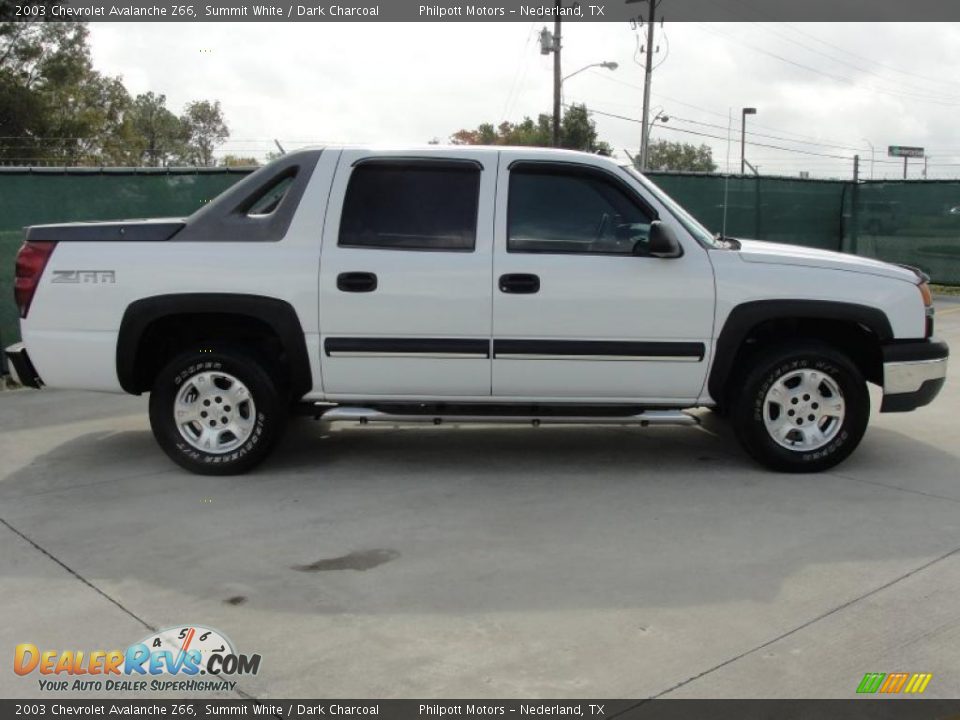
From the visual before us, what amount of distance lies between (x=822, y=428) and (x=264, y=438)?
3.41 metres

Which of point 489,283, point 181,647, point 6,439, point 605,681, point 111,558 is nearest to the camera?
point 605,681

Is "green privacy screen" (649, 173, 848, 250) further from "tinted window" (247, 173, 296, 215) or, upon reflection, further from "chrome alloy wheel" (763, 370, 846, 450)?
"tinted window" (247, 173, 296, 215)

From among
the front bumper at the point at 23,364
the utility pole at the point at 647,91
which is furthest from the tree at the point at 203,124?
the front bumper at the point at 23,364

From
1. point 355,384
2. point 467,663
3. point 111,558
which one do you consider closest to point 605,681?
point 467,663

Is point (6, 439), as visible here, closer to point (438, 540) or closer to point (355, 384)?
point (355, 384)

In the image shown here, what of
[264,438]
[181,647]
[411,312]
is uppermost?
[411,312]

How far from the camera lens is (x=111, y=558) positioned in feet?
14.8

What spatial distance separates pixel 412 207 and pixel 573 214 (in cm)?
97

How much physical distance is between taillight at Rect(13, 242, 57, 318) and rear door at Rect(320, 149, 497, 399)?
166 centimetres

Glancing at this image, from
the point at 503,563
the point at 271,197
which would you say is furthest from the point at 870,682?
the point at 271,197

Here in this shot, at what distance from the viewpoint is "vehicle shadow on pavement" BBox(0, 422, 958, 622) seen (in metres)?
4.15

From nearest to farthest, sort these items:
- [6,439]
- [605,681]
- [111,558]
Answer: [605,681] → [111,558] → [6,439]

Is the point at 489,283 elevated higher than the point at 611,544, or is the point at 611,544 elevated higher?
the point at 489,283

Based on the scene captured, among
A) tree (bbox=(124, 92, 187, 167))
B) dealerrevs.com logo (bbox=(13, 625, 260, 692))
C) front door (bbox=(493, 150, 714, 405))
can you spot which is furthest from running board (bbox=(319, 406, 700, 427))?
tree (bbox=(124, 92, 187, 167))
